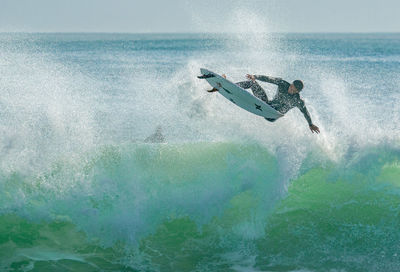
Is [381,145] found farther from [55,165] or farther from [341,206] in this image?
[55,165]

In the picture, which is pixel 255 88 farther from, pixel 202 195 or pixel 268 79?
pixel 202 195

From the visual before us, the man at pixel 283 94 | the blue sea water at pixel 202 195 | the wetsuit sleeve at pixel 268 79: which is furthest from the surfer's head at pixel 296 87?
the blue sea water at pixel 202 195

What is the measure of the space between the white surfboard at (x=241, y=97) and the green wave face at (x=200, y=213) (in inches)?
30.1

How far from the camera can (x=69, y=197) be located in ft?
30.5

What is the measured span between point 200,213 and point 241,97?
2.20 m

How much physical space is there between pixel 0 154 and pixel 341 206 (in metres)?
6.35

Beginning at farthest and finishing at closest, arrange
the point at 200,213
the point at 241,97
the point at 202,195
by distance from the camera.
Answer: the point at 241,97
the point at 202,195
the point at 200,213

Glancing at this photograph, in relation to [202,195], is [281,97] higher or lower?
higher

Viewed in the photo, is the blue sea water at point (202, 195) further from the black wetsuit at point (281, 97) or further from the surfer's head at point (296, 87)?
the surfer's head at point (296, 87)

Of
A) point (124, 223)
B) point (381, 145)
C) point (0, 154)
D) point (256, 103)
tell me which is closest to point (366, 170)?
point (381, 145)

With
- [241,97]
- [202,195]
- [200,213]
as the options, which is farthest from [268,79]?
[200,213]

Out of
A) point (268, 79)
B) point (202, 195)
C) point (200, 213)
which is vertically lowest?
point (200, 213)

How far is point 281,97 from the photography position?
9750 mm

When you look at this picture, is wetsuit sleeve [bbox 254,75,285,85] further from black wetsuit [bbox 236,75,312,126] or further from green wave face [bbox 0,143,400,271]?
green wave face [bbox 0,143,400,271]
